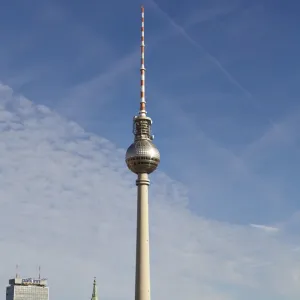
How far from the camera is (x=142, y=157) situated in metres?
164

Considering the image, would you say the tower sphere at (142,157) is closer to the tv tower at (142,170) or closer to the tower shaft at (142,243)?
the tv tower at (142,170)

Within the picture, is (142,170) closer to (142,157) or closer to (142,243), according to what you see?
(142,157)

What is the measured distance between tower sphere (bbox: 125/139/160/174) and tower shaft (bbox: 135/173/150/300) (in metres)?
2.18

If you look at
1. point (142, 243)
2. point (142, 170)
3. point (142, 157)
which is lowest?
point (142, 243)

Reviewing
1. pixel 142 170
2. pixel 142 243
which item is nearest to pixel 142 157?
pixel 142 170

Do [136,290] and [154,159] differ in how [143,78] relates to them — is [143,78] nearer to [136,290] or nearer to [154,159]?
[154,159]

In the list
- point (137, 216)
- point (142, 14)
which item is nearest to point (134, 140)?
point (137, 216)

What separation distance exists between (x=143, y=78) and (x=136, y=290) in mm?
54284

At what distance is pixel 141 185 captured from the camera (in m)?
165

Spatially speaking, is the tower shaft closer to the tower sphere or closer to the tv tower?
the tv tower

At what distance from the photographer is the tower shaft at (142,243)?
155m

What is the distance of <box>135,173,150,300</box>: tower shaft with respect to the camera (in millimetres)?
155375

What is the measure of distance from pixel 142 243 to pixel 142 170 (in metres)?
18.7

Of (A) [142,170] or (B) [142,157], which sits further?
(A) [142,170]
